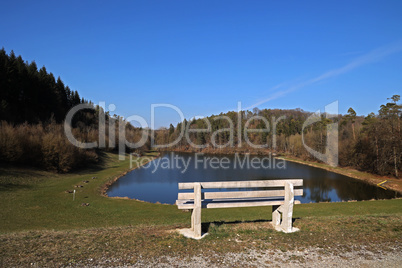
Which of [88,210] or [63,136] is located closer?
[88,210]

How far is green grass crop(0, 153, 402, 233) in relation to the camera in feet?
45.9

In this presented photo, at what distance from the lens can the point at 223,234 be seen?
5762 millimetres

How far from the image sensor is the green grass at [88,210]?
1398 cm

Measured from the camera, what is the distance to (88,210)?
59.8 feet

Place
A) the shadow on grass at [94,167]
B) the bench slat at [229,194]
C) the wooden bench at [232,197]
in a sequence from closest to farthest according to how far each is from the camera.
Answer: the wooden bench at [232,197]
the bench slat at [229,194]
the shadow on grass at [94,167]

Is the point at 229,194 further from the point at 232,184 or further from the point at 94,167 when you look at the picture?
the point at 94,167

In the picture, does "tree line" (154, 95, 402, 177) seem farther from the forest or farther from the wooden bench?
the wooden bench

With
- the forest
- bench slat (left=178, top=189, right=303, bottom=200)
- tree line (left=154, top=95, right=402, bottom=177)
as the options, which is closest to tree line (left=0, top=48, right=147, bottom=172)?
the forest

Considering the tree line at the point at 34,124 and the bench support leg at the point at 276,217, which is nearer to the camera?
the bench support leg at the point at 276,217

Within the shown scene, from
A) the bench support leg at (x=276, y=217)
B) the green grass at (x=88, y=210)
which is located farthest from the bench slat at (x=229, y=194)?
the green grass at (x=88, y=210)

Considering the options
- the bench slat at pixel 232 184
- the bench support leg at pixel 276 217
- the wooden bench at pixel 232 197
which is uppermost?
the bench slat at pixel 232 184

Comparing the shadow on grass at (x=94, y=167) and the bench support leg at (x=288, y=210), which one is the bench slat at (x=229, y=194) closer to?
the bench support leg at (x=288, y=210)

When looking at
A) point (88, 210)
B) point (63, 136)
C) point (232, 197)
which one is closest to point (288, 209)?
point (232, 197)

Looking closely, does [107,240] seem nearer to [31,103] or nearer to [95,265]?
[95,265]
